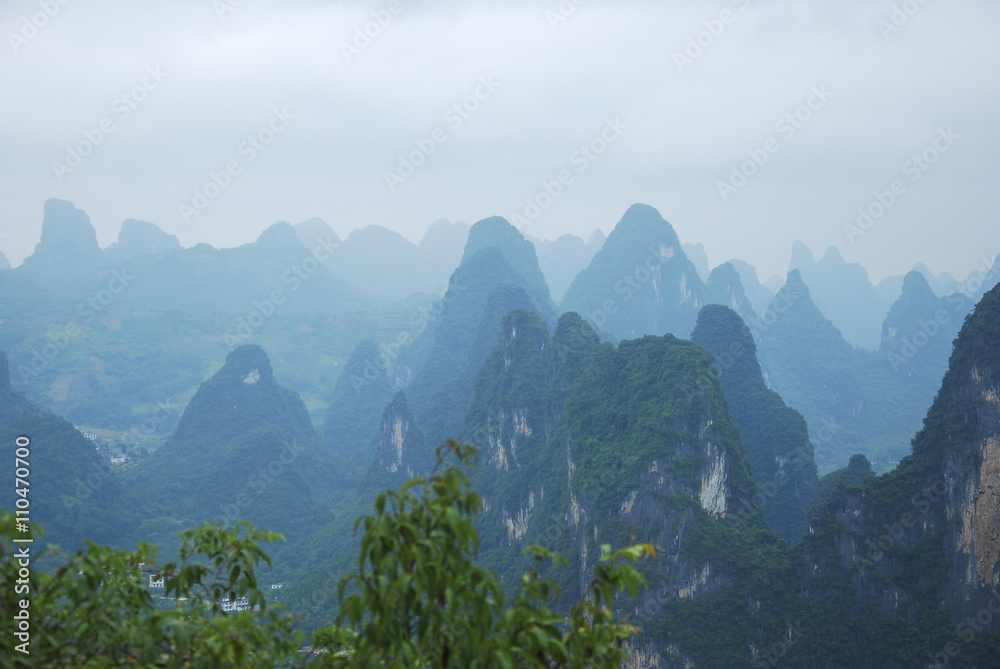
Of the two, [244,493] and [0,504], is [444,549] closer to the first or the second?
[0,504]

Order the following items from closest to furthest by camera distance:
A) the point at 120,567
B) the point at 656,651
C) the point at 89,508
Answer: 1. the point at 120,567
2. the point at 656,651
3. the point at 89,508

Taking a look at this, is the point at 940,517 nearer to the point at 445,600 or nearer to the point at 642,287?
the point at 445,600

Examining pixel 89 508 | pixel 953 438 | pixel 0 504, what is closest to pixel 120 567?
pixel 953 438

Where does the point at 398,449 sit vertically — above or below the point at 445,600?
above

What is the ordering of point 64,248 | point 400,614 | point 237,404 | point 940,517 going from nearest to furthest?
point 400,614
point 940,517
point 237,404
point 64,248

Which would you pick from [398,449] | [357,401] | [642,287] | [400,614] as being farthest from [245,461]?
[400,614]

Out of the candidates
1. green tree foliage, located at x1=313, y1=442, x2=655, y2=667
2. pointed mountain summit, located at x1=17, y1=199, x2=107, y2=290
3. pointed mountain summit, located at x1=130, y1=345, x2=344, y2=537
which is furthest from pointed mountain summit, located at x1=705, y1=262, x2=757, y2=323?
pointed mountain summit, located at x1=17, y1=199, x2=107, y2=290
